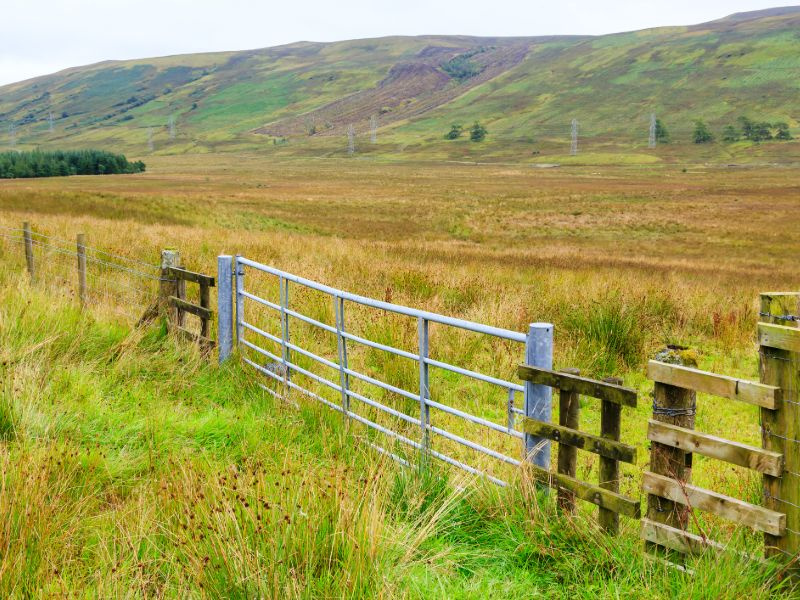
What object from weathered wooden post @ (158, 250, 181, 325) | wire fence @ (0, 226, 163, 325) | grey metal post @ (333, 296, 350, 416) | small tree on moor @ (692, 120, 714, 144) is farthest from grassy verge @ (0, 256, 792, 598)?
small tree on moor @ (692, 120, 714, 144)

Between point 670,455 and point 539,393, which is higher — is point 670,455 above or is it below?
below

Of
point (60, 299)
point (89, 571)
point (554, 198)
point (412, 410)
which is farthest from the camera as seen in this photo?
point (554, 198)

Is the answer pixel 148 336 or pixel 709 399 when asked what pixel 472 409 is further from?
pixel 148 336

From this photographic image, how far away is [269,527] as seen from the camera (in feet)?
11.7

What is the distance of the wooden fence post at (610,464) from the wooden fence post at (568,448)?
18 cm

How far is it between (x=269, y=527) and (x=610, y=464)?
177 cm

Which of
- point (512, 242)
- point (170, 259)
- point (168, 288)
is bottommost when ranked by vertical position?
point (512, 242)

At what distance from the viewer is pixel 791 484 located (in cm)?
337

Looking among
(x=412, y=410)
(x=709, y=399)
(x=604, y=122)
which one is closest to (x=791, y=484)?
(x=412, y=410)

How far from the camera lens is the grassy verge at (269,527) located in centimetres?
336

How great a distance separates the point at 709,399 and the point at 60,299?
783 cm

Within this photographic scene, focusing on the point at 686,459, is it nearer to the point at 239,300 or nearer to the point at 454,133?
the point at 239,300

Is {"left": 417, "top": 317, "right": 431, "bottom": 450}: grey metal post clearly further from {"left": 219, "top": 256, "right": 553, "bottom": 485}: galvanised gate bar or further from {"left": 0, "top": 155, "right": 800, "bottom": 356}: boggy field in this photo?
{"left": 0, "top": 155, "right": 800, "bottom": 356}: boggy field

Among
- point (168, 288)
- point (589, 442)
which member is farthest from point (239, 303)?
point (589, 442)
